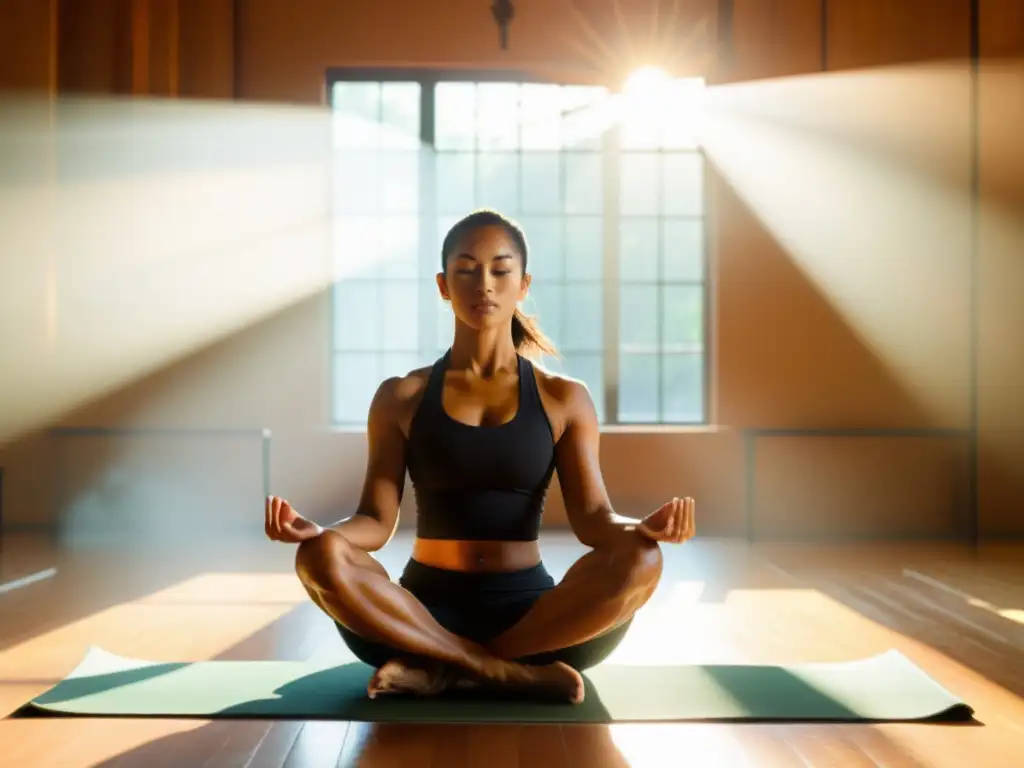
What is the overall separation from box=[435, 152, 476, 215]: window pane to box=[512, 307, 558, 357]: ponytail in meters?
3.71

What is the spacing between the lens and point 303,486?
5.96 metres

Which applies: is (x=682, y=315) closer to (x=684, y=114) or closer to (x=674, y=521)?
(x=684, y=114)

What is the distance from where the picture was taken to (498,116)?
615 cm

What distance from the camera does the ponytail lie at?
8.32 ft

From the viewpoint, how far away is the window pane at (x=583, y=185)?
618 cm

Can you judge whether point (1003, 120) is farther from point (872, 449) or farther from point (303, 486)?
point (303, 486)

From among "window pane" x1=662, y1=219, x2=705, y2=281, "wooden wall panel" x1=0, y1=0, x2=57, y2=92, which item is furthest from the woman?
"wooden wall panel" x1=0, y1=0, x2=57, y2=92

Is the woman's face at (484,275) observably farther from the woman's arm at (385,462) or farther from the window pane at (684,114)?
the window pane at (684,114)

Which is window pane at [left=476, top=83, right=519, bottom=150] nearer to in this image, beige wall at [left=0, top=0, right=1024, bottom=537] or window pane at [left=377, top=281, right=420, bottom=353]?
beige wall at [left=0, top=0, right=1024, bottom=537]

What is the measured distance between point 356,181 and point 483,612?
4295mm

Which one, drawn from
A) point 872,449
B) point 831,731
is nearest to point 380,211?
point 872,449

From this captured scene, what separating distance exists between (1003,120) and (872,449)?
1966 mm

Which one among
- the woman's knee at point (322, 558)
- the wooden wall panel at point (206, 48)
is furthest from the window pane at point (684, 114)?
the woman's knee at point (322, 558)

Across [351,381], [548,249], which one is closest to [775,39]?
[548,249]
